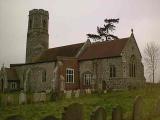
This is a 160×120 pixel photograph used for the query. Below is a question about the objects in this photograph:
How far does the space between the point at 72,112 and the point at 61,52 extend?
33681 millimetres

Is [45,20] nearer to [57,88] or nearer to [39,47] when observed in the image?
[39,47]

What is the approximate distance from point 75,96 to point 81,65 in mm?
11110

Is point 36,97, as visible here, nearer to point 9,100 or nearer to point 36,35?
point 9,100

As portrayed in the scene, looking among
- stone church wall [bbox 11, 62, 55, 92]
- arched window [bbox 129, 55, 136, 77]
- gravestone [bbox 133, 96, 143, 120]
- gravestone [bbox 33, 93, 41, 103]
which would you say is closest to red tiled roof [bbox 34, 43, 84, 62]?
stone church wall [bbox 11, 62, 55, 92]

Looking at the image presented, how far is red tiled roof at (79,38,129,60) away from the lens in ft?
114

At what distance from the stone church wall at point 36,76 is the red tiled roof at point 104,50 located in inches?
178

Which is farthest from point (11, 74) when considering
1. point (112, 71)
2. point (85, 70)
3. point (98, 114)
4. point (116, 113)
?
point (98, 114)

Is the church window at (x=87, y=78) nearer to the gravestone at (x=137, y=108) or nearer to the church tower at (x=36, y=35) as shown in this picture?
the church tower at (x=36, y=35)

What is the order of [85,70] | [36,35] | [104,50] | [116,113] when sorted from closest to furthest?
[116,113], [104,50], [85,70], [36,35]

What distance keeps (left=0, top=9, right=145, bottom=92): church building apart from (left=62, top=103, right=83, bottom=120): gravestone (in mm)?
24566

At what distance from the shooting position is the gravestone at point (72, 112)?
27.4 ft

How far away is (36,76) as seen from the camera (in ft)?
132

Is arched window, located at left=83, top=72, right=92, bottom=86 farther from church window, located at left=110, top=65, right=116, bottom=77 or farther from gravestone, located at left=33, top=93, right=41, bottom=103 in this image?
gravestone, located at left=33, top=93, right=41, bottom=103

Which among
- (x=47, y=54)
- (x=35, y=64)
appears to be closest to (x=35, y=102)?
(x=35, y=64)
